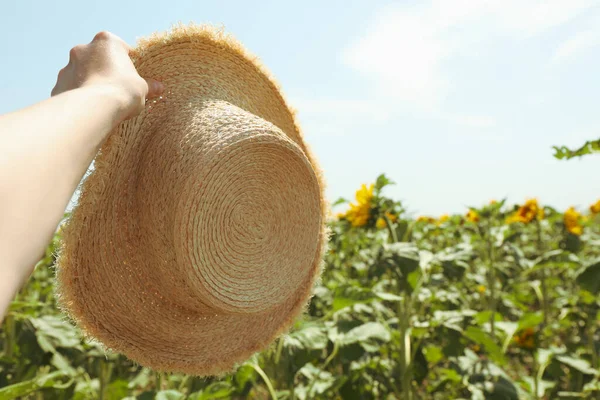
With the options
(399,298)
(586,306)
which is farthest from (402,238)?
(586,306)

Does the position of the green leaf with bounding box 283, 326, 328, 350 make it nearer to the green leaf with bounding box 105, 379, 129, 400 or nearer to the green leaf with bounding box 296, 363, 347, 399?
the green leaf with bounding box 296, 363, 347, 399

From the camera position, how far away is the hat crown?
40.7 inches

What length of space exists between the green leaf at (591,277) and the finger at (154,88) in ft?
4.54

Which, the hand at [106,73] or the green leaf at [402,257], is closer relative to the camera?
the hand at [106,73]

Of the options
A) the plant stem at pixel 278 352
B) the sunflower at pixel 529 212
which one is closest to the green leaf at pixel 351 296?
the plant stem at pixel 278 352

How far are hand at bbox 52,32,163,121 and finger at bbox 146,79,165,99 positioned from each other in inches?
4.0

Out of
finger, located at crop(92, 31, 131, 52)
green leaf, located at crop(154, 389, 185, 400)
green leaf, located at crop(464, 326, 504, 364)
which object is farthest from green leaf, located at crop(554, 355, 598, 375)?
finger, located at crop(92, 31, 131, 52)

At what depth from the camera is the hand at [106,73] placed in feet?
2.69

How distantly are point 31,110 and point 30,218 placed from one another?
14 centimetres

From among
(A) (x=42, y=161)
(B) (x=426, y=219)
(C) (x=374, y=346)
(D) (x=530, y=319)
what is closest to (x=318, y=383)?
(C) (x=374, y=346)

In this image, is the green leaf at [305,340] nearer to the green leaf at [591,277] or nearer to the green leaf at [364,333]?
the green leaf at [364,333]

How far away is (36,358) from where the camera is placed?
2020mm

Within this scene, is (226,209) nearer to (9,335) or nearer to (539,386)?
(9,335)

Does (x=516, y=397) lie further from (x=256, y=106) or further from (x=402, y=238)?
(x=256, y=106)
